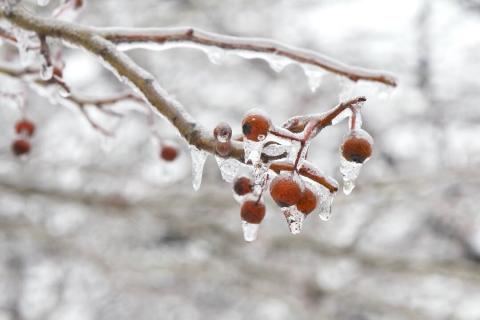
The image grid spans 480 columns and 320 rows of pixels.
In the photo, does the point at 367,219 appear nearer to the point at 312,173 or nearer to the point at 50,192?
the point at 50,192

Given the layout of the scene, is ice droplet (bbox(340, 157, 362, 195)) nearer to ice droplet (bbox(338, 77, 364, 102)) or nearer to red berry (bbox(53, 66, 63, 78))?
ice droplet (bbox(338, 77, 364, 102))

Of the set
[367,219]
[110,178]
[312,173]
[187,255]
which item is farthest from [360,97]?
[367,219]

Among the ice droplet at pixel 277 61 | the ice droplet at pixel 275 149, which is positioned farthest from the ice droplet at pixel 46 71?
the ice droplet at pixel 275 149

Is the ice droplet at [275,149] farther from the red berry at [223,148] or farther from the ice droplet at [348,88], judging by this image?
the ice droplet at [348,88]

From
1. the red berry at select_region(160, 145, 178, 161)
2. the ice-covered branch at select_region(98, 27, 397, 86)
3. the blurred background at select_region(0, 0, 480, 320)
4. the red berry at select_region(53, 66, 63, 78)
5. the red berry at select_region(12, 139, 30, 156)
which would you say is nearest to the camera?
the ice-covered branch at select_region(98, 27, 397, 86)

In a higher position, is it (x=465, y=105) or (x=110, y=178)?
(x=465, y=105)

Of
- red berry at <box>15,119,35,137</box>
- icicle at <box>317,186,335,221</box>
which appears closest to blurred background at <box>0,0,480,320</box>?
red berry at <box>15,119,35,137</box>
